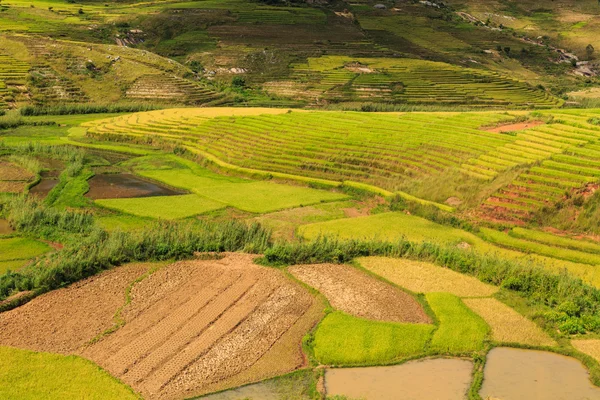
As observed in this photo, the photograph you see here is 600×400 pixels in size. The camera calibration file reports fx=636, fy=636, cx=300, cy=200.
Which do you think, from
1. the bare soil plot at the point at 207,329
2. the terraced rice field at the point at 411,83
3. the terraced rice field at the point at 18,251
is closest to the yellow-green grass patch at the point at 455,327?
the bare soil plot at the point at 207,329

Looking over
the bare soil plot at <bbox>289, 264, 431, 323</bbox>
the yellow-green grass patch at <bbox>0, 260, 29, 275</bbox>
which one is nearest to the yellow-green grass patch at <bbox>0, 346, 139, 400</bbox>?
the yellow-green grass patch at <bbox>0, 260, 29, 275</bbox>

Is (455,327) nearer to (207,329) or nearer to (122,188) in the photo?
(207,329)

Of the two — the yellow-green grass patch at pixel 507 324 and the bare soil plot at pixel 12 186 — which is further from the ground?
the yellow-green grass patch at pixel 507 324

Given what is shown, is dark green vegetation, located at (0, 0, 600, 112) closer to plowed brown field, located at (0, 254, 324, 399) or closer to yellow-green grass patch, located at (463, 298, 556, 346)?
yellow-green grass patch, located at (463, 298, 556, 346)

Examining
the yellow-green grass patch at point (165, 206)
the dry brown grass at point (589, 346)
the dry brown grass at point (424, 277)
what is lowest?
the yellow-green grass patch at point (165, 206)

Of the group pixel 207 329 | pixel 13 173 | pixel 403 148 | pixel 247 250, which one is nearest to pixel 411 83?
pixel 403 148

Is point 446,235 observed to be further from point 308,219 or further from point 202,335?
point 202,335

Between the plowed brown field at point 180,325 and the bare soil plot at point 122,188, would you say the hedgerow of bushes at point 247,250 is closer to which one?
the plowed brown field at point 180,325

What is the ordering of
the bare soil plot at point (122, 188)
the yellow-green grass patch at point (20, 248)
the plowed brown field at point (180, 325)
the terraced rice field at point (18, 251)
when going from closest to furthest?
the plowed brown field at point (180, 325) < the terraced rice field at point (18, 251) < the yellow-green grass patch at point (20, 248) < the bare soil plot at point (122, 188)
